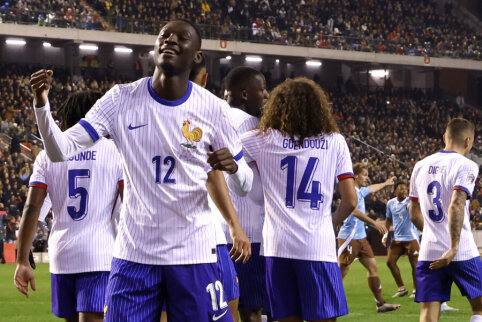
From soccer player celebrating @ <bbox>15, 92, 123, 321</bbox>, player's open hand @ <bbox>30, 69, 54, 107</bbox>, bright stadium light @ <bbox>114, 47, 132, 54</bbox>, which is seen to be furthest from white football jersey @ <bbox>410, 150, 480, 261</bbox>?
bright stadium light @ <bbox>114, 47, 132, 54</bbox>

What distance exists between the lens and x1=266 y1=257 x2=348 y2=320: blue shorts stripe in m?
5.52

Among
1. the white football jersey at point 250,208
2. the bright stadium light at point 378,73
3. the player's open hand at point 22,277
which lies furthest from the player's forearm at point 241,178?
the bright stadium light at point 378,73

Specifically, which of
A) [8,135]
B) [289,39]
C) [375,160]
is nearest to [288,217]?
[8,135]

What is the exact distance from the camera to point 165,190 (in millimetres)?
4328

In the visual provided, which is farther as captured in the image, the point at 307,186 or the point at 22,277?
the point at 307,186

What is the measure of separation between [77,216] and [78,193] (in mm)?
160

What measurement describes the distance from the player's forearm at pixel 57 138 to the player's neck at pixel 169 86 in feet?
1.51

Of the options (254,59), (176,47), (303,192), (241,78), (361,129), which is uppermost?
(254,59)

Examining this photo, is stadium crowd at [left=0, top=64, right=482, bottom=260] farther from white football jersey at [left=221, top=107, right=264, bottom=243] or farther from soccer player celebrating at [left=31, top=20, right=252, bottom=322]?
soccer player celebrating at [left=31, top=20, right=252, bottom=322]

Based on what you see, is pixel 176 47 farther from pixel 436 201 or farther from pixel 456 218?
pixel 436 201

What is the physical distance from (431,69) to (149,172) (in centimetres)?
4905

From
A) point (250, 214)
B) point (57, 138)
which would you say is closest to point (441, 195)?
point (250, 214)

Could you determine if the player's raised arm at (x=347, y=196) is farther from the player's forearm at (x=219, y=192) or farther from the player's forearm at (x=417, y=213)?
the player's forearm at (x=417, y=213)

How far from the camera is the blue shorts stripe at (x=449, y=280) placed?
7.39 metres
